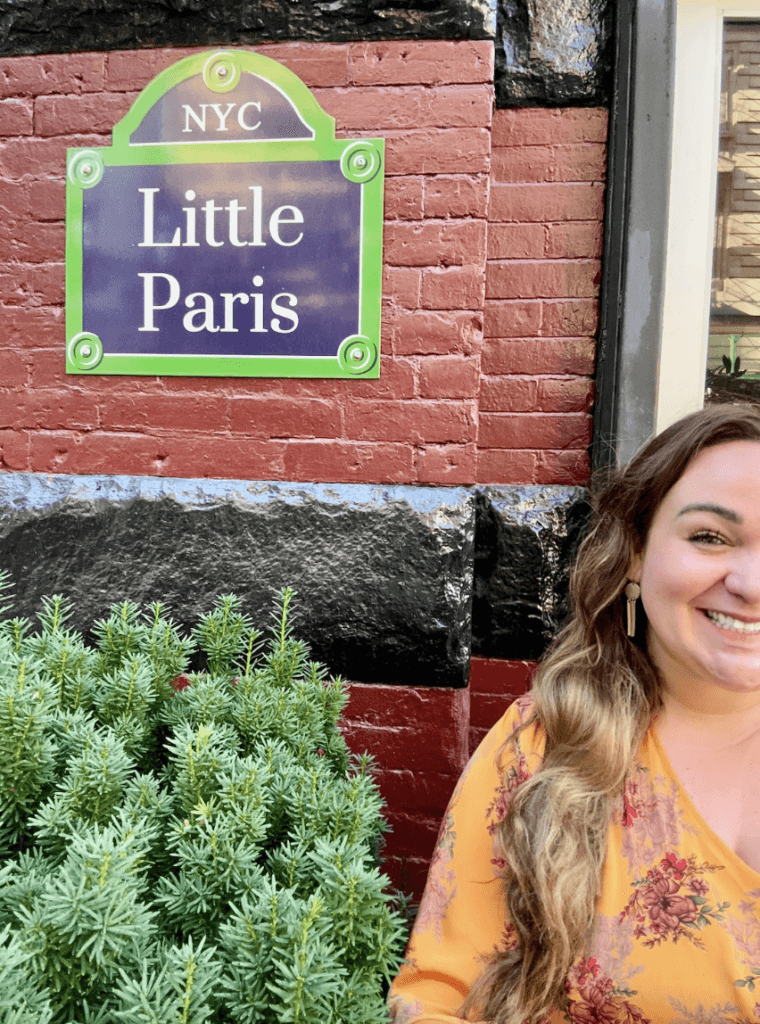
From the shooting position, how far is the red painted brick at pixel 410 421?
236cm

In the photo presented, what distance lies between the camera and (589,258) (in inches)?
96.3

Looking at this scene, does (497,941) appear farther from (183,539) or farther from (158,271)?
(158,271)

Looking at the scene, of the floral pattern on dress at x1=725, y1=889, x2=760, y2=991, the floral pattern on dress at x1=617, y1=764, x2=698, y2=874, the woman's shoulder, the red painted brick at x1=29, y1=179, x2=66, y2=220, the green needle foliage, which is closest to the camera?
the green needle foliage

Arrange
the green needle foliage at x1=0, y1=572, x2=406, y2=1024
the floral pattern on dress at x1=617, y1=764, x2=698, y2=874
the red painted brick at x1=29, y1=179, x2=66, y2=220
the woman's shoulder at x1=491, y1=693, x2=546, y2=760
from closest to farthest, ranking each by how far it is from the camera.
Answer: the green needle foliage at x1=0, y1=572, x2=406, y2=1024 < the floral pattern on dress at x1=617, y1=764, x2=698, y2=874 < the woman's shoulder at x1=491, y1=693, x2=546, y2=760 < the red painted brick at x1=29, y1=179, x2=66, y2=220

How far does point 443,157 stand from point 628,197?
1.75 ft

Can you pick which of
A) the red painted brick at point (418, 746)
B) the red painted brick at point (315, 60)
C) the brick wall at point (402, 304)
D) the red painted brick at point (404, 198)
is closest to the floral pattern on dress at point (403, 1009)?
the red painted brick at point (418, 746)

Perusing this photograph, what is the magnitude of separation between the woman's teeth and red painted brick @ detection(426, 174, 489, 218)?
54.9 inches

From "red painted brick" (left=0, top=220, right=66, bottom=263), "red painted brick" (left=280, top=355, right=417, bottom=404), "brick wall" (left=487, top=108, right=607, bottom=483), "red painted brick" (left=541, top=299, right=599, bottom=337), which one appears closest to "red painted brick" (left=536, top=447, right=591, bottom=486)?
"brick wall" (left=487, top=108, right=607, bottom=483)

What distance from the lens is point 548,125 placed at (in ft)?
8.00

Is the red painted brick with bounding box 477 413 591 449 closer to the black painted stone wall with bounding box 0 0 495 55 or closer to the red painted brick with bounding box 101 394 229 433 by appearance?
the red painted brick with bounding box 101 394 229 433

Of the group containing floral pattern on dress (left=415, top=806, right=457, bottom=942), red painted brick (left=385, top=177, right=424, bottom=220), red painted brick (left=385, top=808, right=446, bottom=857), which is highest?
red painted brick (left=385, top=177, right=424, bottom=220)

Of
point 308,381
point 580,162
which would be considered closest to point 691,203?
point 580,162

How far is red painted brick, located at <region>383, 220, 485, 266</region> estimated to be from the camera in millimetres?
2334

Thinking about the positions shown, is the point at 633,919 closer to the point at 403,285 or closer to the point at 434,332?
the point at 434,332
